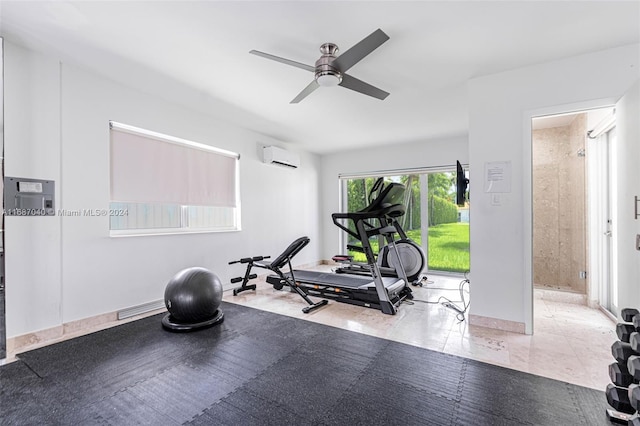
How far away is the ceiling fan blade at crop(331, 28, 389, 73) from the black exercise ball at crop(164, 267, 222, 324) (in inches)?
96.0

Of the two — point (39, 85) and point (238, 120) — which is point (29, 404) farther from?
point (238, 120)

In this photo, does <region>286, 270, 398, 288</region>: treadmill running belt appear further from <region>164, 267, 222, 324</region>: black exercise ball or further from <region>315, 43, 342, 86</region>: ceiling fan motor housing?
<region>315, 43, 342, 86</region>: ceiling fan motor housing

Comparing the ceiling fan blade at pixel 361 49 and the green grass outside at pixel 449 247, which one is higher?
the ceiling fan blade at pixel 361 49

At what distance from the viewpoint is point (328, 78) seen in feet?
7.83

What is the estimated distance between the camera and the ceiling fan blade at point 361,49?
196cm

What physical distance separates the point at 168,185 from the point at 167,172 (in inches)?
6.6

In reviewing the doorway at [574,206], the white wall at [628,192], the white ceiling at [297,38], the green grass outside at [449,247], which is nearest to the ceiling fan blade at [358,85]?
the white ceiling at [297,38]

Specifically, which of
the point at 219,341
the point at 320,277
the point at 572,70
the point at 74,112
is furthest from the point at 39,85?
the point at 572,70

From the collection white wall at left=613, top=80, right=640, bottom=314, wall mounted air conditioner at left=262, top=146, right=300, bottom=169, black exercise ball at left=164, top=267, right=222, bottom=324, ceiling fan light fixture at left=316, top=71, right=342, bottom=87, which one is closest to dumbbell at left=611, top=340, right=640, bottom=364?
white wall at left=613, top=80, right=640, bottom=314

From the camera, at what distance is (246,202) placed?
187 inches

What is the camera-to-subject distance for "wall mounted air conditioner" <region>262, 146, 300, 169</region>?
501cm

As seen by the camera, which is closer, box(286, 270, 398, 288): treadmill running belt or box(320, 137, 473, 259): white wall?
box(286, 270, 398, 288): treadmill running belt

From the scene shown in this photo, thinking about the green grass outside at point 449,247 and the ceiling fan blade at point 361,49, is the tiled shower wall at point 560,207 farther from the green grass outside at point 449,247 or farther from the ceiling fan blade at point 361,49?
the ceiling fan blade at point 361,49

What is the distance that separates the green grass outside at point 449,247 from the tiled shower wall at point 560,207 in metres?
1.43
